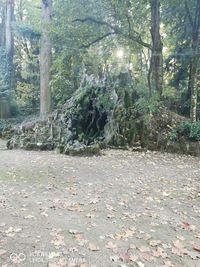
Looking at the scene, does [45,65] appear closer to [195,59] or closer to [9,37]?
[9,37]

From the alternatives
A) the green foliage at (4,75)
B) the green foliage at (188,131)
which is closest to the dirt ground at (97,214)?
the green foliage at (188,131)

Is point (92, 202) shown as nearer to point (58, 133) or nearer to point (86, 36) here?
point (58, 133)

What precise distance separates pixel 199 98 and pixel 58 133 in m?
7.00

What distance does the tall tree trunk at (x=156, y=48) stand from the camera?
12945mm

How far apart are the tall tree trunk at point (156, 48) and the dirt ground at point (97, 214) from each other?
5411 mm

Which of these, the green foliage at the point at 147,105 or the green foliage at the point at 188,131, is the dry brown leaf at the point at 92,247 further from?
the green foliage at the point at 188,131

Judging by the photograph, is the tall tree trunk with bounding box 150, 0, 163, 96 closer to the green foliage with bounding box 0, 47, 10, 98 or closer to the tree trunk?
the tree trunk

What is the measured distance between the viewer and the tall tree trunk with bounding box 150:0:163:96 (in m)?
12.9

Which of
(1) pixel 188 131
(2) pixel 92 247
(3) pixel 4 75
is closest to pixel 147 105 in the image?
(1) pixel 188 131

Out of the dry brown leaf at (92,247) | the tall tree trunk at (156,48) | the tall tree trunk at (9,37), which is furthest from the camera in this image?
the tall tree trunk at (9,37)

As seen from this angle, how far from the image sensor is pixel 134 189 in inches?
273

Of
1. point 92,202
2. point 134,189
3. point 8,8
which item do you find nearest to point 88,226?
point 92,202

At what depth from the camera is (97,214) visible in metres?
5.34

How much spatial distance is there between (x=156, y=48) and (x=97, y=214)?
371 inches
